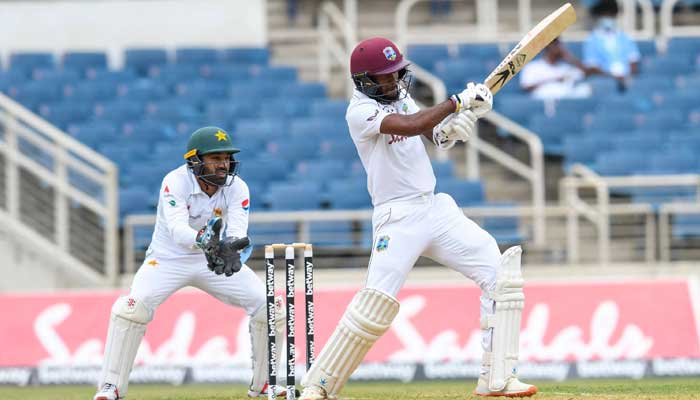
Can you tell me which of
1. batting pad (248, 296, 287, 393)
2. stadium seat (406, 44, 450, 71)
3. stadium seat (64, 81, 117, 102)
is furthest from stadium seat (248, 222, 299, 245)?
batting pad (248, 296, 287, 393)

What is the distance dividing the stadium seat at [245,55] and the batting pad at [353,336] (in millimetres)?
10110

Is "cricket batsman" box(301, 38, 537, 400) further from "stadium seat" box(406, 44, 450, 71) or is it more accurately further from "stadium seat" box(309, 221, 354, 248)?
"stadium seat" box(406, 44, 450, 71)

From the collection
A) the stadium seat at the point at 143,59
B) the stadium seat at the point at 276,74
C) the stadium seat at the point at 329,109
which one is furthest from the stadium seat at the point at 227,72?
the stadium seat at the point at 329,109

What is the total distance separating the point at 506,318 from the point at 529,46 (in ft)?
5.21

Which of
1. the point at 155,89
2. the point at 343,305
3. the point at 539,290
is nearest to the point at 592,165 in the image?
the point at 539,290

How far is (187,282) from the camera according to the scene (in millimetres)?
8156

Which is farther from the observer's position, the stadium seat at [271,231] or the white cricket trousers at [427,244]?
the stadium seat at [271,231]

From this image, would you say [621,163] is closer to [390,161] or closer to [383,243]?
[390,161]

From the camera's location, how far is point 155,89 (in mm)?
16141

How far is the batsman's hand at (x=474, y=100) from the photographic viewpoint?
7.25 m

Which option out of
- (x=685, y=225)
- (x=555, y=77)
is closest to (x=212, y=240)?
(x=685, y=225)

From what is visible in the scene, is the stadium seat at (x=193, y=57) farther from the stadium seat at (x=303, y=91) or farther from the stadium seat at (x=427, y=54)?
the stadium seat at (x=427, y=54)

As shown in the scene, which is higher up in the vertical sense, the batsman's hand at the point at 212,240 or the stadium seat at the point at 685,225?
the batsman's hand at the point at 212,240

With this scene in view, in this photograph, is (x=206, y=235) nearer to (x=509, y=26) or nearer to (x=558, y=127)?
(x=558, y=127)
